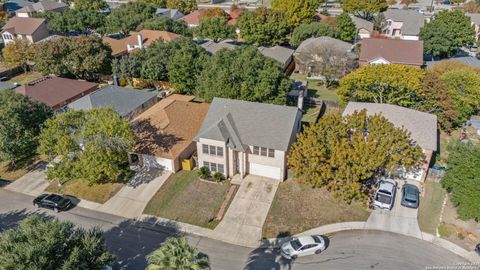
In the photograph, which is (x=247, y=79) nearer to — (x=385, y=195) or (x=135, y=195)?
(x=135, y=195)

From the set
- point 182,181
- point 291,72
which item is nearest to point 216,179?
point 182,181

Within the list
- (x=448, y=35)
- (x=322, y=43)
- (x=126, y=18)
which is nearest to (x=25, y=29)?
(x=126, y=18)

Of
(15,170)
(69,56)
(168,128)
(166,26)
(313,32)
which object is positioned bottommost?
(15,170)

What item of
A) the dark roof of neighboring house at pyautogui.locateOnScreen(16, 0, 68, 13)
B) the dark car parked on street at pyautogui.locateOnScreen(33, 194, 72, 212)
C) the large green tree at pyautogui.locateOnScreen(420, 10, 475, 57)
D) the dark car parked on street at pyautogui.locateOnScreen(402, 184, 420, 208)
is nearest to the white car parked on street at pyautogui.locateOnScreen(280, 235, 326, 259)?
the dark car parked on street at pyautogui.locateOnScreen(402, 184, 420, 208)

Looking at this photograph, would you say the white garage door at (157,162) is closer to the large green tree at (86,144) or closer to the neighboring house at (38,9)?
the large green tree at (86,144)

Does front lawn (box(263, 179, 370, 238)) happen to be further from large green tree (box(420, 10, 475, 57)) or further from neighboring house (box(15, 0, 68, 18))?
neighboring house (box(15, 0, 68, 18))

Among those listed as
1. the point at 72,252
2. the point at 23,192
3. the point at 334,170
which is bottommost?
the point at 23,192

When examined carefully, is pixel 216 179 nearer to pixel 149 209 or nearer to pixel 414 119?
pixel 149 209
